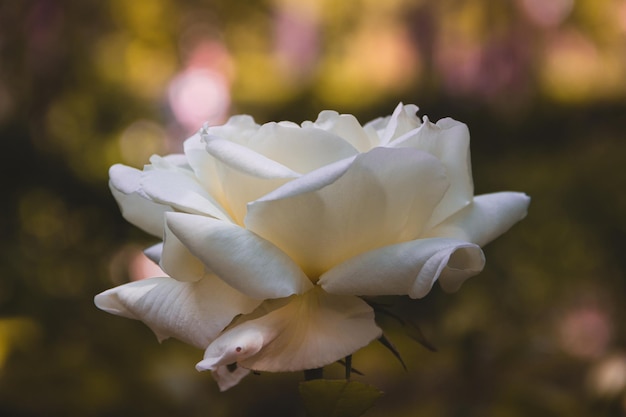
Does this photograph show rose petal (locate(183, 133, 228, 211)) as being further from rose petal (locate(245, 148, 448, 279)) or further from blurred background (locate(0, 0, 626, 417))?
blurred background (locate(0, 0, 626, 417))

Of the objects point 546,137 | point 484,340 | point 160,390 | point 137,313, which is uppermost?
point 137,313

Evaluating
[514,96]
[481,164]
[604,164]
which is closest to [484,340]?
[604,164]

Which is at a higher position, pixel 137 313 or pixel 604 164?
pixel 137 313

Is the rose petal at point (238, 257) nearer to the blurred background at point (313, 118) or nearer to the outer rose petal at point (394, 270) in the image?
the outer rose petal at point (394, 270)

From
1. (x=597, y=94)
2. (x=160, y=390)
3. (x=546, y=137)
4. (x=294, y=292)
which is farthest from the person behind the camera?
(x=597, y=94)

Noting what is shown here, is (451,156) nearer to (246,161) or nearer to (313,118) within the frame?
(246,161)

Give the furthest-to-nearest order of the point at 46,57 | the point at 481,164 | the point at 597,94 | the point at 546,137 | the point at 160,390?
the point at 597,94 → the point at 546,137 → the point at 46,57 → the point at 481,164 → the point at 160,390

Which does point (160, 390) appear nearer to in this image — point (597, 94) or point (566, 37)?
point (597, 94)
